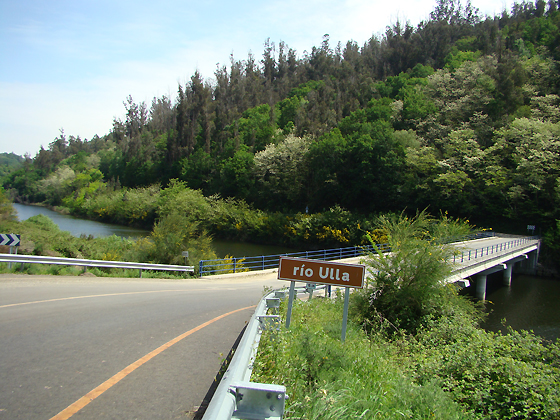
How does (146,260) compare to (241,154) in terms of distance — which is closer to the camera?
(146,260)

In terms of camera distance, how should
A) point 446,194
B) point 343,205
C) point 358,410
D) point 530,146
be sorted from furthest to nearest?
point 343,205
point 446,194
point 530,146
point 358,410

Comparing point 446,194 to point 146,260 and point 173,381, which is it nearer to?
point 146,260

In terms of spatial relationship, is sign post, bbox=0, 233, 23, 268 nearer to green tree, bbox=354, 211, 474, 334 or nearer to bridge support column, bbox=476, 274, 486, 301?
green tree, bbox=354, 211, 474, 334

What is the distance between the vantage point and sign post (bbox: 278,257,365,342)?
6414 millimetres

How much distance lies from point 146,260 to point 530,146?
39.6m

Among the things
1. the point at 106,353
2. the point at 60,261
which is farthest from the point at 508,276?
the point at 106,353

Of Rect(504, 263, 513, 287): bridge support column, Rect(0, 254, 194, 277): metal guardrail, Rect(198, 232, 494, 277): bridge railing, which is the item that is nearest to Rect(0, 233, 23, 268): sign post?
Rect(0, 254, 194, 277): metal guardrail

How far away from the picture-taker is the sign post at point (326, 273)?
6.41 metres

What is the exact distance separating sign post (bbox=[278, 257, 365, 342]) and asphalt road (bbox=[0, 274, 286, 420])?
1833mm

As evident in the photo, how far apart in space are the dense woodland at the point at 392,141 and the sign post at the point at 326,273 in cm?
4007

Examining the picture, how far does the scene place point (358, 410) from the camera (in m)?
4.52

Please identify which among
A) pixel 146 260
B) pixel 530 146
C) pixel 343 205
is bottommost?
pixel 146 260

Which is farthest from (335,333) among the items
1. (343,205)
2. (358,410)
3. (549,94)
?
(549,94)

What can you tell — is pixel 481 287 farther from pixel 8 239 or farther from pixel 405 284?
pixel 8 239
